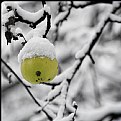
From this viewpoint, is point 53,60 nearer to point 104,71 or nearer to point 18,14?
point 18,14

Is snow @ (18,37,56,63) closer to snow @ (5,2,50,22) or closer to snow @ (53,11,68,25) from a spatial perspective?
snow @ (5,2,50,22)

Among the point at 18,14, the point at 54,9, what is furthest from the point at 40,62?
the point at 54,9

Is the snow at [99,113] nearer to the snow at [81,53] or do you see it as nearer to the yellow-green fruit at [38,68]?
the snow at [81,53]

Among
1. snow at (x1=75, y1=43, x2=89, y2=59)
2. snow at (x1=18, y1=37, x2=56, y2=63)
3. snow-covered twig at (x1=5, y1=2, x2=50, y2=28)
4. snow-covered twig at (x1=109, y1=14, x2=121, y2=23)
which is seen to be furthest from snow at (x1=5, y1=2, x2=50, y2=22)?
snow-covered twig at (x1=109, y1=14, x2=121, y2=23)

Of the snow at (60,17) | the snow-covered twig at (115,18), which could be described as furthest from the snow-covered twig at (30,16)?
the snow at (60,17)

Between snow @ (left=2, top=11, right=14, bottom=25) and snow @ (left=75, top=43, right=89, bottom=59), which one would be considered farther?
snow @ (left=75, top=43, right=89, bottom=59)

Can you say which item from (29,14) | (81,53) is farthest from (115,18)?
→ (29,14)
